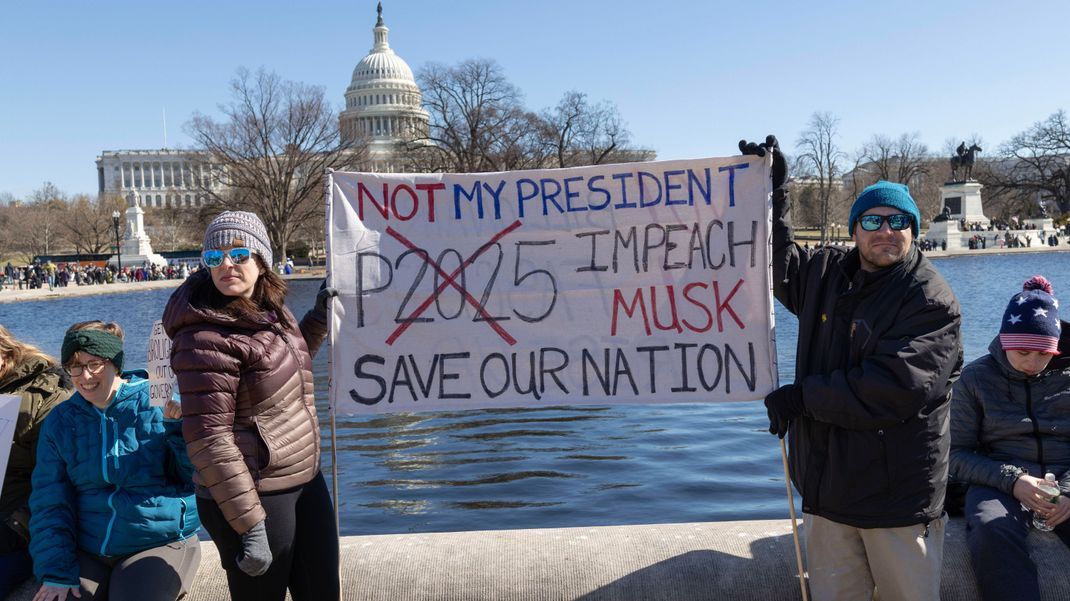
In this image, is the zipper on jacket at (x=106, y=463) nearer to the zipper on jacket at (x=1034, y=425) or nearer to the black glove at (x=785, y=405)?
the black glove at (x=785, y=405)

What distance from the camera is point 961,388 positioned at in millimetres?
3654

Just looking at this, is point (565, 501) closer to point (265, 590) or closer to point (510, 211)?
point (510, 211)

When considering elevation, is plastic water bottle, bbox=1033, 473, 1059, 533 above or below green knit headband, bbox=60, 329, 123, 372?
below

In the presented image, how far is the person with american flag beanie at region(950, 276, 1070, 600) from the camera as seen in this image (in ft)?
11.2

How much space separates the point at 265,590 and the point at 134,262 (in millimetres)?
67431

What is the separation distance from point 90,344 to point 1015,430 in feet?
10.9

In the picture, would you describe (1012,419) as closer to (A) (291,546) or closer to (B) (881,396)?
(B) (881,396)

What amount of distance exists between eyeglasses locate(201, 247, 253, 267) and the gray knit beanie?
0.02 meters

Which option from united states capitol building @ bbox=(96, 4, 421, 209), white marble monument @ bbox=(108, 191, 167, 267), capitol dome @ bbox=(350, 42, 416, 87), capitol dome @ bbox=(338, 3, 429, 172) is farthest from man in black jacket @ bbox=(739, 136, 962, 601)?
capitol dome @ bbox=(350, 42, 416, 87)

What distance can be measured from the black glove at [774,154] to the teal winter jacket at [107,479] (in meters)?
2.31

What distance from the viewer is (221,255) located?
2939 mm

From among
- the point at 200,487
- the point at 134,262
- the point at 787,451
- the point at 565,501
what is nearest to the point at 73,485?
the point at 200,487

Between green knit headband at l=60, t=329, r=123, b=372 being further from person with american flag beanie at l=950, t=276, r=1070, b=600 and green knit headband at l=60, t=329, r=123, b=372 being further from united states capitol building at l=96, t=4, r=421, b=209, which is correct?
united states capitol building at l=96, t=4, r=421, b=209

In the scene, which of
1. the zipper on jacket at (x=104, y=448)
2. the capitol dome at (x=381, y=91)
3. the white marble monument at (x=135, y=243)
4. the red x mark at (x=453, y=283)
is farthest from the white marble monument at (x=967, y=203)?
the zipper on jacket at (x=104, y=448)
